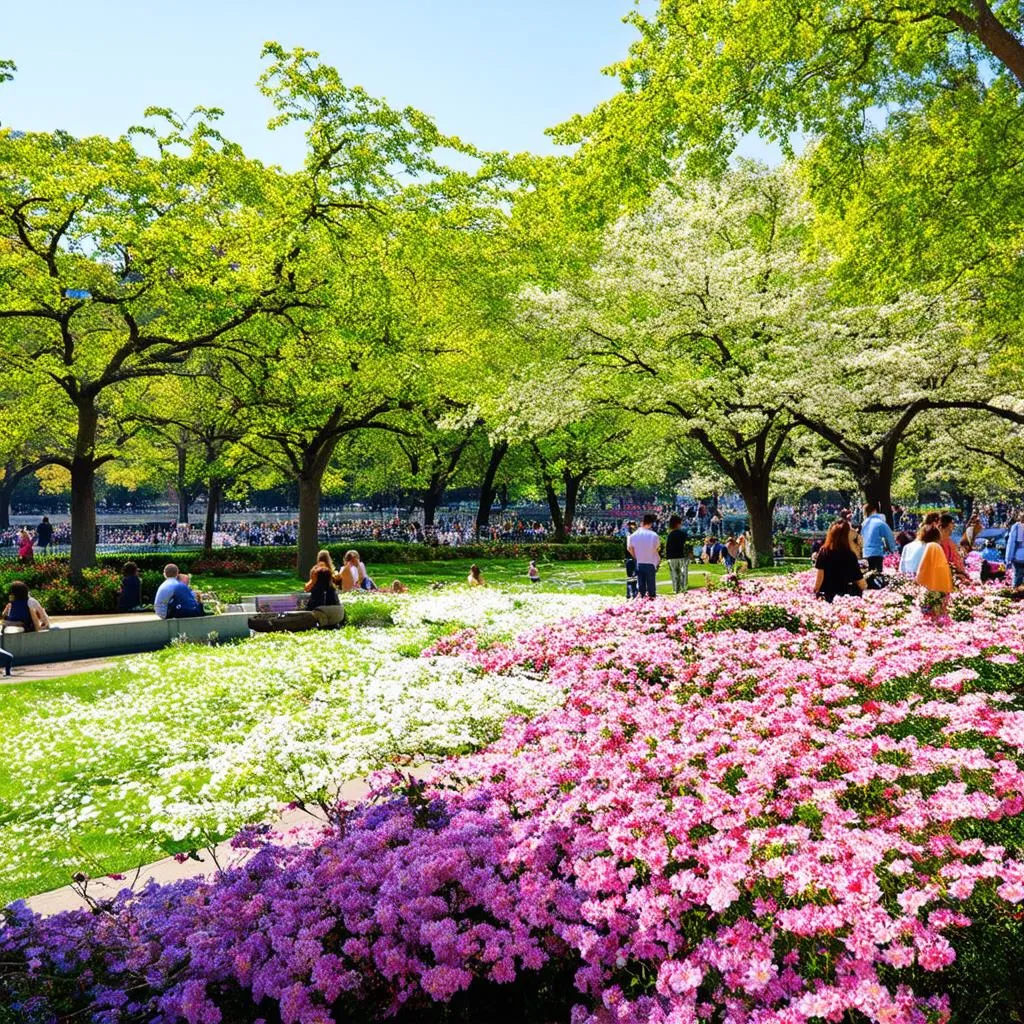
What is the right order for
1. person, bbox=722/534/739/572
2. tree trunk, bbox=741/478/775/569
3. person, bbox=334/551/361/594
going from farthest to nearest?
1. person, bbox=722/534/739/572
2. tree trunk, bbox=741/478/775/569
3. person, bbox=334/551/361/594

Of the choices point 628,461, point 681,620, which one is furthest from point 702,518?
point 681,620

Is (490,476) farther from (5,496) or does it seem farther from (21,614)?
(5,496)

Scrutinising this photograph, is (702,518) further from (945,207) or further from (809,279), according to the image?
(945,207)

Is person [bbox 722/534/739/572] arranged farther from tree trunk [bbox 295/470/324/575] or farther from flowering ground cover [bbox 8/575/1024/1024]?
flowering ground cover [bbox 8/575/1024/1024]

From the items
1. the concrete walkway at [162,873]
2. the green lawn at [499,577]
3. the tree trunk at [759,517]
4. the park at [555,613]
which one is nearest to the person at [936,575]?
the park at [555,613]

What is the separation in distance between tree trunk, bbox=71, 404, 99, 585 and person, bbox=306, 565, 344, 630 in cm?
900

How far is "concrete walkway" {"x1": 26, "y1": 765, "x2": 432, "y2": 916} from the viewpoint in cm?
539

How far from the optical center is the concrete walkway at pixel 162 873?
5.39m

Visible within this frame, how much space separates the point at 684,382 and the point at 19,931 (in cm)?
1984

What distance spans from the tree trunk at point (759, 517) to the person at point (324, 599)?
1464 centimetres

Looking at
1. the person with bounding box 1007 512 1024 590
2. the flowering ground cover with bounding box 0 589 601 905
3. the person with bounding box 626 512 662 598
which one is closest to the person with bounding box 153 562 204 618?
the flowering ground cover with bounding box 0 589 601 905

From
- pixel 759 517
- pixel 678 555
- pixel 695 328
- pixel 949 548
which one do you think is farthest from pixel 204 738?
pixel 759 517

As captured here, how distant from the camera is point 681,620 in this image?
10.4m

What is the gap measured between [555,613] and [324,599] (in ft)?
13.2
